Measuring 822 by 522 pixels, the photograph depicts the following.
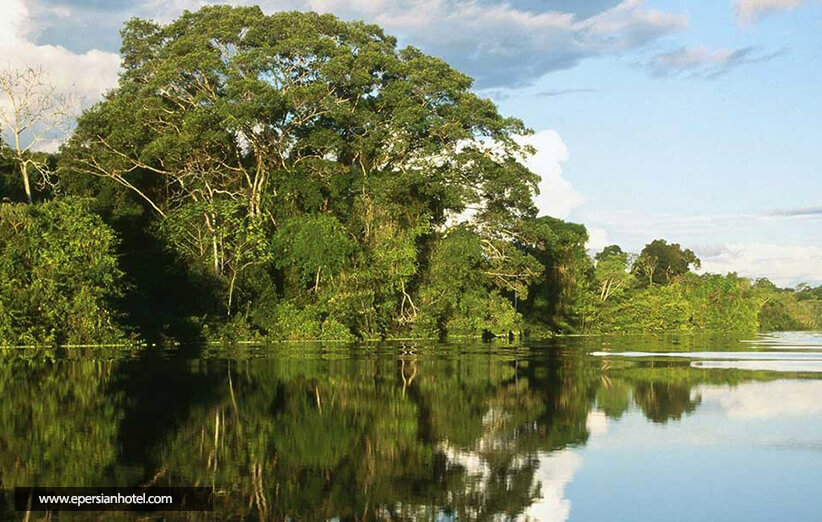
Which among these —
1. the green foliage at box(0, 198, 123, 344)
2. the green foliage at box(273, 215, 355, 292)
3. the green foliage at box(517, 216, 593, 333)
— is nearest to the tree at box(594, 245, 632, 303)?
the green foliage at box(517, 216, 593, 333)

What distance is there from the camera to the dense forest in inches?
1724

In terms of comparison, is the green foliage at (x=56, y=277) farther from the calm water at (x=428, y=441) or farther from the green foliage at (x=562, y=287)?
the green foliage at (x=562, y=287)

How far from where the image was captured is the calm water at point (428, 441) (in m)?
8.52

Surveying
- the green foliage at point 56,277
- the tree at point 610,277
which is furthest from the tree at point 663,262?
the green foliage at point 56,277

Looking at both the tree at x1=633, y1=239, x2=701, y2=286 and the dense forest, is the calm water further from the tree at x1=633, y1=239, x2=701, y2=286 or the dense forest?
the tree at x1=633, y1=239, x2=701, y2=286

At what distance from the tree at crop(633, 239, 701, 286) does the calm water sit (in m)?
81.8

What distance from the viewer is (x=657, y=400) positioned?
17.3m

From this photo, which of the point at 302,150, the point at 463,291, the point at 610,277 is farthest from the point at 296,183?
the point at 610,277

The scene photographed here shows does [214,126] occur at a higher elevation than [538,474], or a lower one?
higher

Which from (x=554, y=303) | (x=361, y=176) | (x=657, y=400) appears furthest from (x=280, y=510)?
(x=554, y=303)

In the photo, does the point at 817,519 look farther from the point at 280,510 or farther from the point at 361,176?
the point at 361,176

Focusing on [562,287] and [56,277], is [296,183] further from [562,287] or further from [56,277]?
[562,287]

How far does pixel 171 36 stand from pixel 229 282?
1663 cm

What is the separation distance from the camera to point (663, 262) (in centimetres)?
10769
